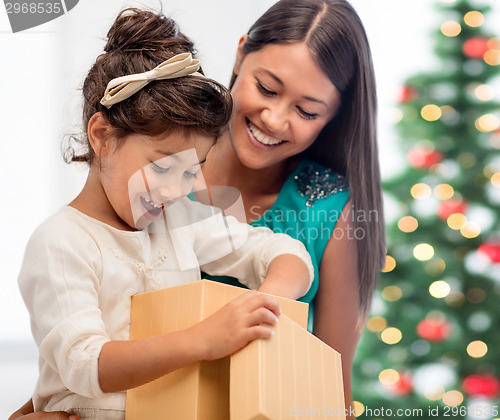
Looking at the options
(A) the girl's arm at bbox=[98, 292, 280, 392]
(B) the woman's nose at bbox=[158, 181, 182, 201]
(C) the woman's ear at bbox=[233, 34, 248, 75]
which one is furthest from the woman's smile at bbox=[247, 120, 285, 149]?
(A) the girl's arm at bbox=[98, 292, 280, 392]

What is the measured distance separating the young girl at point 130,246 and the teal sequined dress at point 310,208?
0.61 ft

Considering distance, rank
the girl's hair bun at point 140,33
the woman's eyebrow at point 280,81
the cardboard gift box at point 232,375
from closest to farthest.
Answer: the cardboard gift box at point 232,375, the girl's hair bun at point 140,33, the woman's eyebrow at point 280,81

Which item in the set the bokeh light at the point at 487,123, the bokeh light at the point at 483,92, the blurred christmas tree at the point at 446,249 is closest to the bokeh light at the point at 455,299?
the blurred christmas tree at the point at 446,249

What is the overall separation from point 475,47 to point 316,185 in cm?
113

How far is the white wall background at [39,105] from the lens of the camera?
1.35 metres

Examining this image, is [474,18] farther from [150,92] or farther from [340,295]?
[150,92]

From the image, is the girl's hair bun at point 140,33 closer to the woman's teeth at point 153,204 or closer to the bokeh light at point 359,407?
the woman's teeth at point 153,204

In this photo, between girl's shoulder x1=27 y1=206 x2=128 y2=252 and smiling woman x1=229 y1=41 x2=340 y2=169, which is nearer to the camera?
girl's shoulder x1=27 y1=206 x2=128 y2=252

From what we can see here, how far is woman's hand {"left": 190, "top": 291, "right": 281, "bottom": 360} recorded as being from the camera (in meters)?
0.74

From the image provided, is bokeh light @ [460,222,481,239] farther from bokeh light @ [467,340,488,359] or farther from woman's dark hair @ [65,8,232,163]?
woman's dark hair @ [65,8,232,163]

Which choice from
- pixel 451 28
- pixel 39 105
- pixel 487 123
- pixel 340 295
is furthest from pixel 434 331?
pixel 39 105

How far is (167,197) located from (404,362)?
150 cm

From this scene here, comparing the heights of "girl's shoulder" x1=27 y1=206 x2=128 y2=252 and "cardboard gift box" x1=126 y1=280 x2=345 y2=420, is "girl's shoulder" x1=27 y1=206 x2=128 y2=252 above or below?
above

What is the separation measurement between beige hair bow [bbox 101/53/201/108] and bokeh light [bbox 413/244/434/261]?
4.63 ft
